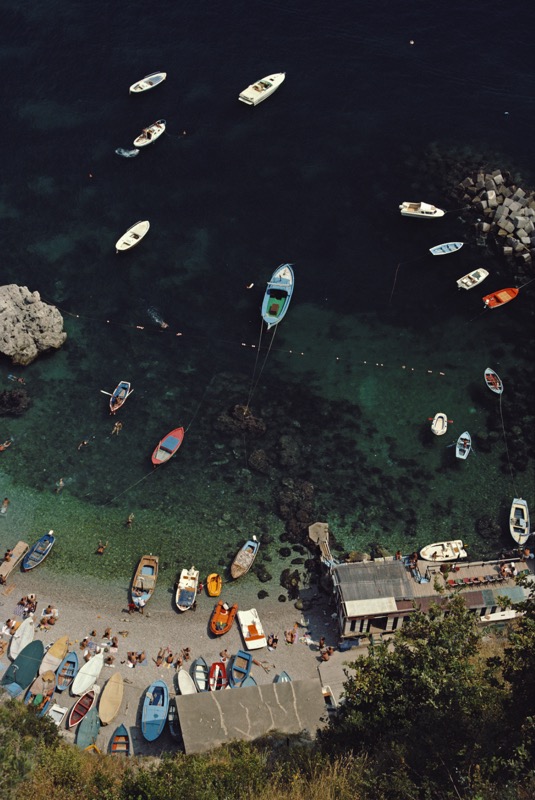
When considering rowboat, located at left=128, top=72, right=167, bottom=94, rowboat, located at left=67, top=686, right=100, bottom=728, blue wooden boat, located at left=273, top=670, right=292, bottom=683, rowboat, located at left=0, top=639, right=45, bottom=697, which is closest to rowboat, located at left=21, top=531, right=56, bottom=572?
rowboat, located at left=0, top=639, right=45, bottom=697

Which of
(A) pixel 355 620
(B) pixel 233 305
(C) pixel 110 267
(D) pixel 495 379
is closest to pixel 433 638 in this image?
(A) pixel 355 620

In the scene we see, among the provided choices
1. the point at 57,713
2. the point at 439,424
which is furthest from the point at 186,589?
the point at 439,424

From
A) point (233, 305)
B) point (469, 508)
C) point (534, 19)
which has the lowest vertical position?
point (469, 508)

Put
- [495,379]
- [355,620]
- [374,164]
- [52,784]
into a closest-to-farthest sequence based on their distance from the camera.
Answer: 1. [52,784]
2. [355,620]
3. [495,379]
4. [374,164]

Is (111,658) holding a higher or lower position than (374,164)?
lower

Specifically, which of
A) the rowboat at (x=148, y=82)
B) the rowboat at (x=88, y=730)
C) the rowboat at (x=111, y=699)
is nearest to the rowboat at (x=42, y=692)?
the rowboat at (x=88, y=730)

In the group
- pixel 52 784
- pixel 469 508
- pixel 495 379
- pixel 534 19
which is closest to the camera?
pixel 52 784

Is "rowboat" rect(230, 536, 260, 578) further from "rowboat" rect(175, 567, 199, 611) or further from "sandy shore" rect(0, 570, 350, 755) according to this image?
"rowboat" rect(175, 567, 199, 611)

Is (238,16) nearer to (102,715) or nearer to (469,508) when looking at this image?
(469,508)
